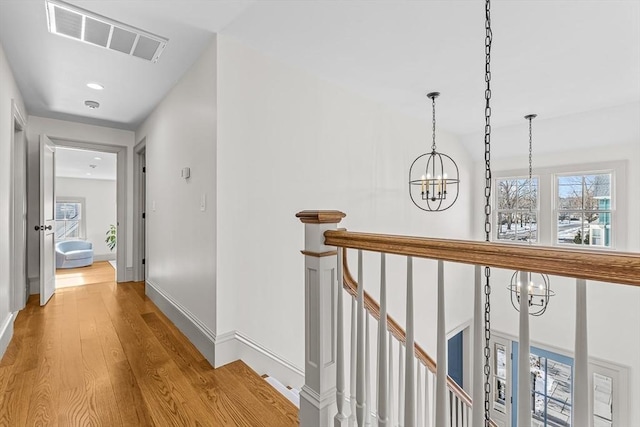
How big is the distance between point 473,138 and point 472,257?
16.3 ft

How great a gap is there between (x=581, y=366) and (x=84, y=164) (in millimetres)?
8323

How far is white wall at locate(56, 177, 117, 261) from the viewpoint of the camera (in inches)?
325

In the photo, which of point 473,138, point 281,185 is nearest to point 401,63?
point 281,185

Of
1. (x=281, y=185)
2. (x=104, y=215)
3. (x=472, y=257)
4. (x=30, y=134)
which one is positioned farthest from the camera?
(x=104, y=215)

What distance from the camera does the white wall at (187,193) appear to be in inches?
86.6

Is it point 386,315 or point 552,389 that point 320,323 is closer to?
point 386,315

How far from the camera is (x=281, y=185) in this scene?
8.15ft

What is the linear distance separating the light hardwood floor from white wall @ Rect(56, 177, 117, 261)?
655 cm

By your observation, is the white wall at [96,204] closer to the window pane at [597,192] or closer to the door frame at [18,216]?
the door frame at [18,216]

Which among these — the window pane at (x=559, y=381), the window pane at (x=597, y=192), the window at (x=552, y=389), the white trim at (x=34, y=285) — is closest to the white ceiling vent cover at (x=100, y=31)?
the white trim at (x=34, y=285)

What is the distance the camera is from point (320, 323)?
131cm

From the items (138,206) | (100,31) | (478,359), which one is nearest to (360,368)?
(478,359)

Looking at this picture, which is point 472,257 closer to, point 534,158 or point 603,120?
point 603,120

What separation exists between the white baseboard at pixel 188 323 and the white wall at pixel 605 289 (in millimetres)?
4949
